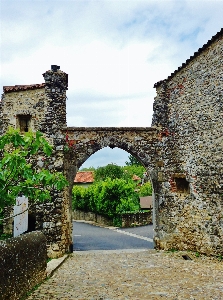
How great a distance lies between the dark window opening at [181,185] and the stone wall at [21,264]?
5.43 m

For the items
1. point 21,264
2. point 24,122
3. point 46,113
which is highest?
point 46,113

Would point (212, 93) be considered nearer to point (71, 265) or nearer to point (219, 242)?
point (219, 242)

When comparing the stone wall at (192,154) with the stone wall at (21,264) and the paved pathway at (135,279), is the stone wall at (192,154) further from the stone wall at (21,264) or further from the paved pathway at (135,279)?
the stone wall at (21,264)

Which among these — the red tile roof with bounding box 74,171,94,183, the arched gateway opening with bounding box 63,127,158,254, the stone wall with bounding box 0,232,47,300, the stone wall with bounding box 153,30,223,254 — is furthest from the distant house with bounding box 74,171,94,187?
the stone wall with bounding box 0,232,47,300

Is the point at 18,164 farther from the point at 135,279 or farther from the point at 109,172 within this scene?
the point at 109,172

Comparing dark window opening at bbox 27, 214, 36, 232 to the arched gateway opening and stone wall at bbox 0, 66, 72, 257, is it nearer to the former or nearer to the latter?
stone wall at bbox 0, 66, 72, 257

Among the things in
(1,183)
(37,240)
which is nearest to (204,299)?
Answer: (37,240)

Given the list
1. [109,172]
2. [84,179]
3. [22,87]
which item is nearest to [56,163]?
[22,87]

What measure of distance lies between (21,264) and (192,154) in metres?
6.36

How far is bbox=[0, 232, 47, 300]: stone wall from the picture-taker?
4.48 metres

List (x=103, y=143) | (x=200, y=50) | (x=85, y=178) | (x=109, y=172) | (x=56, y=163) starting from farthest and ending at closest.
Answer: (x=85, y=178) < (x=109, y=172) < (x=103, y=143) < (x=56, y=163) < (x=200, y=50)

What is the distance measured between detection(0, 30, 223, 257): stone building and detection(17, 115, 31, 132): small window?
0.10ft

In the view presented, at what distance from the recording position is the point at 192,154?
9.87 metres

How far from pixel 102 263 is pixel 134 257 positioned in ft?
4.28
